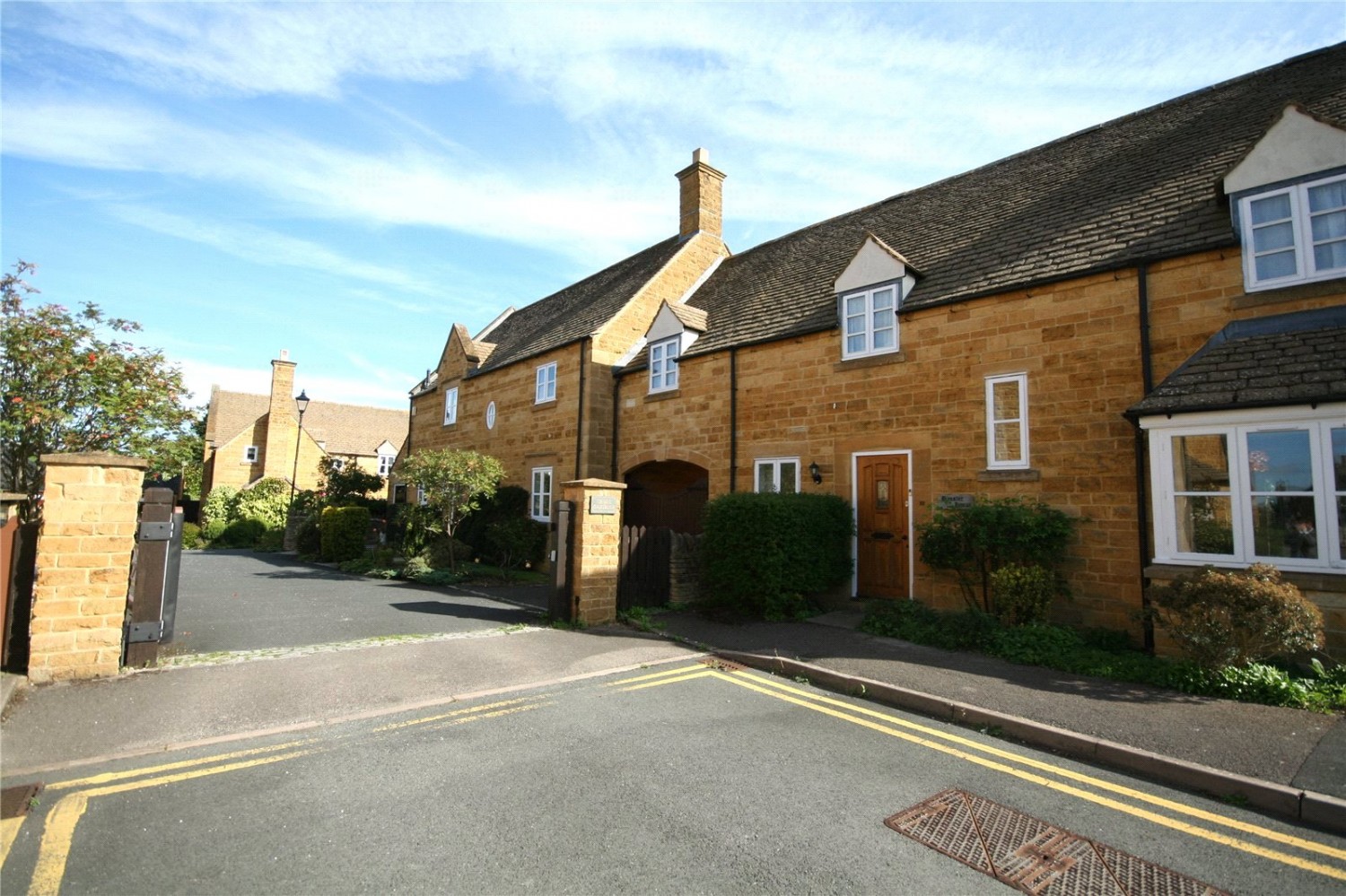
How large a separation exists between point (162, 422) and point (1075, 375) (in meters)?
17.6

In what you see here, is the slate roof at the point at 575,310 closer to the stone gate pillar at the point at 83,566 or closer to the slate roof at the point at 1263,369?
the stone gate pillar at the point at 83,566

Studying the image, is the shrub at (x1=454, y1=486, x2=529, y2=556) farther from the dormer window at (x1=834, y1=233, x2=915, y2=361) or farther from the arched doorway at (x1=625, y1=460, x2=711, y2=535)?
the dormer window at (x1=834, y1=233, x2=915, y2=361)

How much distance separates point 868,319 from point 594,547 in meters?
6.26

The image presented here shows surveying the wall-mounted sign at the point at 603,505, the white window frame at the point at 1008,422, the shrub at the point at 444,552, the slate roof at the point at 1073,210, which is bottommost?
the shrub at the point at 444,552

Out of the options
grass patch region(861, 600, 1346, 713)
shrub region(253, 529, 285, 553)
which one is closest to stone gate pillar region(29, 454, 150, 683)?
grass patch region(861, 600, 1346, 713)

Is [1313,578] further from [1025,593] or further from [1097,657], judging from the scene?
[1025,593]

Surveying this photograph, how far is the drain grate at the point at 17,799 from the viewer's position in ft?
12.3

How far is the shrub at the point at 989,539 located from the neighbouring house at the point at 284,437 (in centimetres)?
3342

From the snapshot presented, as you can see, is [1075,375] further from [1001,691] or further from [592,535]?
[592,535]

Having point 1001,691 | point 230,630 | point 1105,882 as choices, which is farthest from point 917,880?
point 230,630

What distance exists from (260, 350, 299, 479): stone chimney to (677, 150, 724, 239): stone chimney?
96.4 ft

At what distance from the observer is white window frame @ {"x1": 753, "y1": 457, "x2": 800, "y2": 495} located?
12.4m

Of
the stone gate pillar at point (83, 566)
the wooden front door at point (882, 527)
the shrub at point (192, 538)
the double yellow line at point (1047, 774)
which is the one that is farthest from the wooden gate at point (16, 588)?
the shrub at point (192, 538)

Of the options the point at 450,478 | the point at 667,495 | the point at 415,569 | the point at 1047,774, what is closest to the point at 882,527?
the point at 667,495
